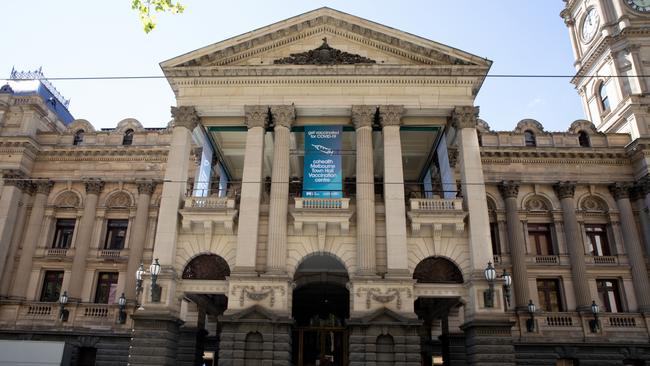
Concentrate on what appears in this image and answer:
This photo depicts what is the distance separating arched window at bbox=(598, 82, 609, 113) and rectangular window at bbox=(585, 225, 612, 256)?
504 inches

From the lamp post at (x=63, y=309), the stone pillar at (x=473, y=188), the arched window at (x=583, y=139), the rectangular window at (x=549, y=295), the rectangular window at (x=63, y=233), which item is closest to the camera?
the stone pillar at (x=473, y=188)

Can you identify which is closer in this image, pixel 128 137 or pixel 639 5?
pixel 128 137

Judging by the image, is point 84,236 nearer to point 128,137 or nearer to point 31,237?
point 31,237

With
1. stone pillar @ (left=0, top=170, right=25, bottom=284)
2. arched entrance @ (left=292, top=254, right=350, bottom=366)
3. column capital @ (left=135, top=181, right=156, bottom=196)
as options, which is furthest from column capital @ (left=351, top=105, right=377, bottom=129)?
stone pillar @ (left=0, top=170, right=25, bottom=284)

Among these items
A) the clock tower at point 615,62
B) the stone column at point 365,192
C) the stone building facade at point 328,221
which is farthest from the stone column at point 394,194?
the clock tower at point 615,62

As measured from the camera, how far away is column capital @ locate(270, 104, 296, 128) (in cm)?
2673

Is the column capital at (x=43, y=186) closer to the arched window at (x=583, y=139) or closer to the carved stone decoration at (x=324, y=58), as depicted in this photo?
the carved stone decoration at (x=324, y=58)

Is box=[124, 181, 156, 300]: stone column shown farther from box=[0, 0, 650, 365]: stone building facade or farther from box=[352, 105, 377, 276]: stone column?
box=[352, 105, 377, 276]: stone column

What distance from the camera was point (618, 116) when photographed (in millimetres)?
39500

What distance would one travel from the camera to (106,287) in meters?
36.0

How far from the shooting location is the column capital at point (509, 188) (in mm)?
36219

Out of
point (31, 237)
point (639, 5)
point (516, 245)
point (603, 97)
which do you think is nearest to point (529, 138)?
point (516, 245)

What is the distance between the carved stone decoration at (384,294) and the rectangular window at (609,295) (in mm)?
19677

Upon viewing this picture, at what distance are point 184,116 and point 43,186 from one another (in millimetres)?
17594
